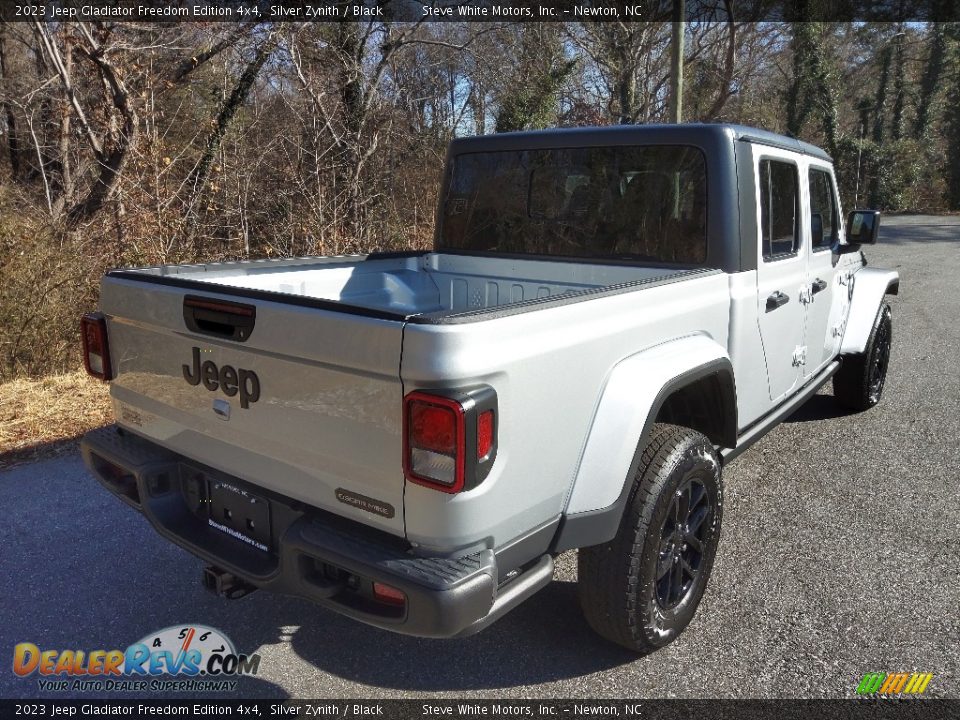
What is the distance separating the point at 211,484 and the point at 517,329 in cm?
130

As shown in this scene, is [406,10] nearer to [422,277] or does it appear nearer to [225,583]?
[422,277]

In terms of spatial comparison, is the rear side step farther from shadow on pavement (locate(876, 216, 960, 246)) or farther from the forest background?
shadow on pavement (locate(876, 216, 960, 246))

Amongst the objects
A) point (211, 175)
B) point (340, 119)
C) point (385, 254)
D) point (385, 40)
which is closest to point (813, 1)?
point (385, 40)

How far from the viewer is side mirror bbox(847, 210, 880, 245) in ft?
15.3

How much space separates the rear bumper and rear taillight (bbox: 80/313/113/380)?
429mm

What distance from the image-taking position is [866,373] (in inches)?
220

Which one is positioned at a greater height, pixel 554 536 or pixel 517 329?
pixel 517 329

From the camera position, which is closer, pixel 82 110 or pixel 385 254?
pixel 385 254

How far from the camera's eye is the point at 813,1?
2427 cm

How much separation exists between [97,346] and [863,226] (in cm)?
429

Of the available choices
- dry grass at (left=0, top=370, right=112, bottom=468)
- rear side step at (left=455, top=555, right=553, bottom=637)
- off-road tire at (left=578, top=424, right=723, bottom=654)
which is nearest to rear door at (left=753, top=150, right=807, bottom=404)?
off-road tire at (left=578, top=424, right=723, bottom=654)

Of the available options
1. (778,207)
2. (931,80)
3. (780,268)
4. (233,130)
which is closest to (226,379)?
(780,268)

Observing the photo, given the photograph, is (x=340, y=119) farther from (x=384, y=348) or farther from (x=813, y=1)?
(x=813, y=1)

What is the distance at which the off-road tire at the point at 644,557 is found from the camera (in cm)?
262
